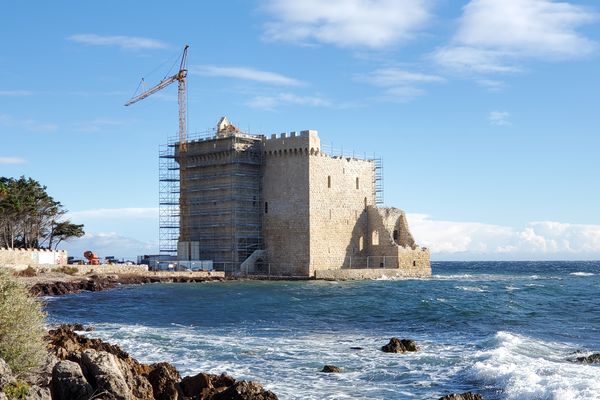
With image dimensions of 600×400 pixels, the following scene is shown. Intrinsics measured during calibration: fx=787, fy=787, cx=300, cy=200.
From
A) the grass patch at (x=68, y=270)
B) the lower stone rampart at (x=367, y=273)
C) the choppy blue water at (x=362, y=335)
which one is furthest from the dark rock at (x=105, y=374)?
the lower stone rampart at (x=367, y=273)

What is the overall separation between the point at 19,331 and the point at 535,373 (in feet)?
33.3

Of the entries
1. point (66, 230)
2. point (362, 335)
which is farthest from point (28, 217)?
point (362, 335)

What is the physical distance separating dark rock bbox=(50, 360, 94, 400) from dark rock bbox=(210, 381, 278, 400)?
2706 millimetres

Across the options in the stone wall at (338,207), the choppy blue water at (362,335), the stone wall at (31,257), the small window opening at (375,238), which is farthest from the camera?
the small window opening at (375,238)

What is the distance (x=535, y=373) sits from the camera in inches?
640

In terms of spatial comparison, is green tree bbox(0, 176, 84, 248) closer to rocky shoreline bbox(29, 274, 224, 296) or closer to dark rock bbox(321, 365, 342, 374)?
rocky shoreline bbox(29, 274, 224, 296)

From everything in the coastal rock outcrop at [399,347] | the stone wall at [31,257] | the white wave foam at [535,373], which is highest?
the stone wall at [31,257]

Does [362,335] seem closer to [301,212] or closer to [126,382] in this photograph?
[126,382]

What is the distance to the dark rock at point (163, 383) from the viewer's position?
12766 mm

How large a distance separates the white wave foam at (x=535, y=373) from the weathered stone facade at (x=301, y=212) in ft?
113

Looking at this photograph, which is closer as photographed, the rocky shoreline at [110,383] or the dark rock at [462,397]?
the rocky shoreline at [110,383]

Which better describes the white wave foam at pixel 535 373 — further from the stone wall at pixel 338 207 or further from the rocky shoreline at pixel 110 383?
the stone wall at pixel 338 207

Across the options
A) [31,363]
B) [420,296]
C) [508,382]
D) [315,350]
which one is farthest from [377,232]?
[31,363]

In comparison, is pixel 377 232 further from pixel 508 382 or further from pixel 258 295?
pixel 508 382
